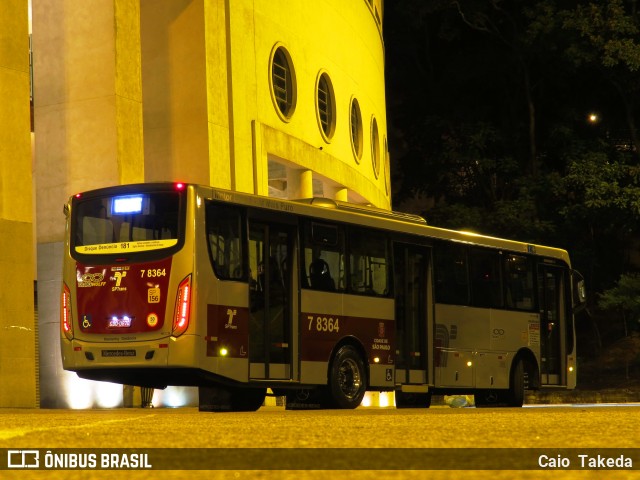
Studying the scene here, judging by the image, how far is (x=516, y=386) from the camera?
23078 millimetres

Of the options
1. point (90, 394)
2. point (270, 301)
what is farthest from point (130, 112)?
point (270, 301)

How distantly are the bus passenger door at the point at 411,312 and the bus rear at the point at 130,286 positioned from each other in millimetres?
4402

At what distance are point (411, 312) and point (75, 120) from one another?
8.24m

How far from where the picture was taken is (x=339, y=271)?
18875mm

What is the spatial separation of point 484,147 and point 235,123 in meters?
25.2

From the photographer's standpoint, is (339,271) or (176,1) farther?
(176,1)

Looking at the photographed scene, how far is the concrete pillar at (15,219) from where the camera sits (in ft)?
71.8

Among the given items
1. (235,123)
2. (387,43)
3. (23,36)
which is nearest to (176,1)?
(235,123)

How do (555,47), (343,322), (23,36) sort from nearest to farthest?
1. (343,322)
2. (23,36)
3. (555,47)

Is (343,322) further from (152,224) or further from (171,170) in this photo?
(171,170)

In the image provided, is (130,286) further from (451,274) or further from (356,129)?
(356,129)

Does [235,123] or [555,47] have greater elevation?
[555,47]

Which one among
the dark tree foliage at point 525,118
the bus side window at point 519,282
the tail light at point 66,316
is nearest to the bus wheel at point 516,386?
the bus side window at point 519,282

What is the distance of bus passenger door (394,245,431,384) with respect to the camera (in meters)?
20.2
